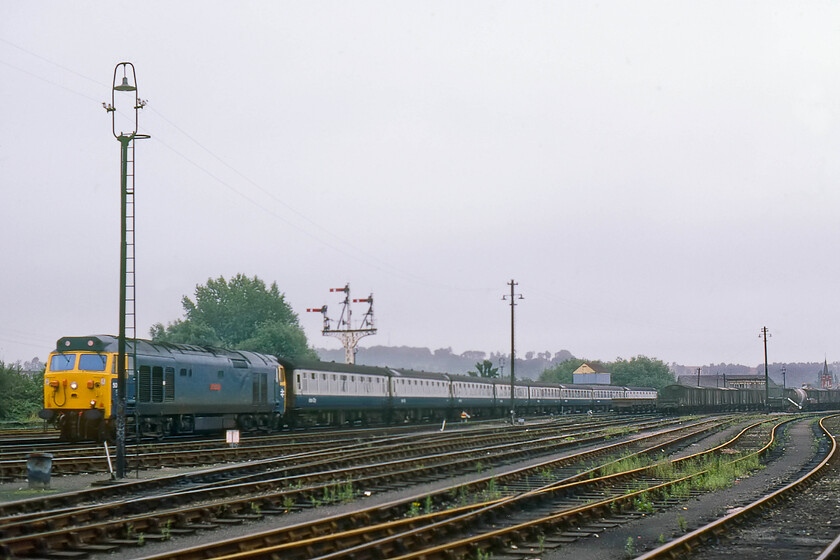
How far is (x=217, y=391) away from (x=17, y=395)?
24871 millimetres

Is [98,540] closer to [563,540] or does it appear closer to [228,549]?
[228,549]

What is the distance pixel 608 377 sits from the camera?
185500 millimetres

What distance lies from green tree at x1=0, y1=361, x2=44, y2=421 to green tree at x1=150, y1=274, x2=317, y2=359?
48.6m

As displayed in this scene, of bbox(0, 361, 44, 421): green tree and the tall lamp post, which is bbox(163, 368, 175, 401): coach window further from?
bbox(0, 361, 44, 421): green tree

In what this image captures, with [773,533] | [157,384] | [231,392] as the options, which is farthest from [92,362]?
[773,533]

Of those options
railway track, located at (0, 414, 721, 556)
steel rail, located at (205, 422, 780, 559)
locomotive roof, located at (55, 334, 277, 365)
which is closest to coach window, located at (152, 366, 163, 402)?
locomotive roof, located at (55, 334, 277, 365)

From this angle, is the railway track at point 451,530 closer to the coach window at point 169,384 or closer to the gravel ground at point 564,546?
the gravel ground at point 564,546

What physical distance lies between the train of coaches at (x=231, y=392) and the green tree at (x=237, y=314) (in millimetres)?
42027

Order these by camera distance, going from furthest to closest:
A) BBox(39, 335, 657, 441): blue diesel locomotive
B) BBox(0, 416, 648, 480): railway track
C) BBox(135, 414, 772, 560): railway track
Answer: BBox(39, 335, 657, 441): blue diesel locomotive → BBox(0, 416, 648, 480): railway track → BBox(135, 414, 772, 560): railway track

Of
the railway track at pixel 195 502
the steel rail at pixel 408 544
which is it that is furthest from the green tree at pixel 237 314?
the steel rail at pixel 408 544

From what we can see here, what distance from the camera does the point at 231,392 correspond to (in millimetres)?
34875

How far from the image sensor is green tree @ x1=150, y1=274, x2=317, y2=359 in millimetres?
105250

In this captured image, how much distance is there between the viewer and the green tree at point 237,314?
105 metres

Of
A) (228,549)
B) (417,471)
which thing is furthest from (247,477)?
(228,549)
